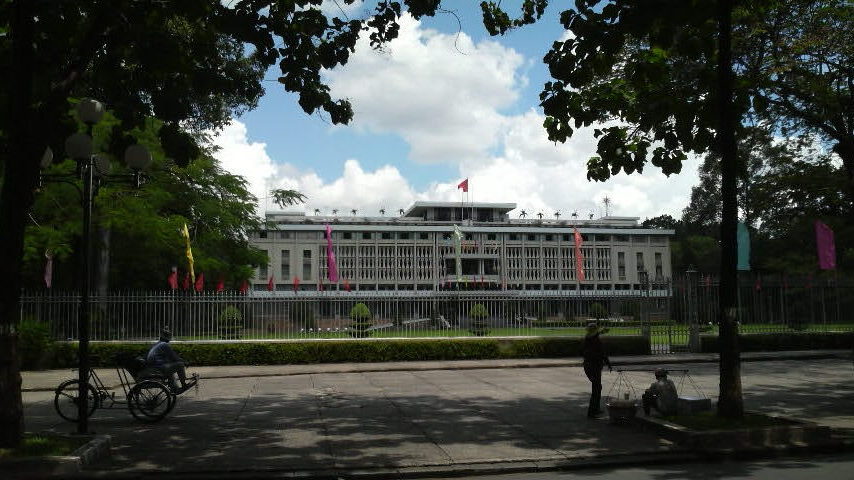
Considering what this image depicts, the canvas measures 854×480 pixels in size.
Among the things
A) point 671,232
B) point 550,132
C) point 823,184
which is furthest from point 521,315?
point 671,232

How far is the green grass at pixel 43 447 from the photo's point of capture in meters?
7.88

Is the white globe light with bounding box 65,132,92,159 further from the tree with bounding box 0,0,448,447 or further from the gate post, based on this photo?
the gate post

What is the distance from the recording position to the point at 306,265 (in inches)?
4072

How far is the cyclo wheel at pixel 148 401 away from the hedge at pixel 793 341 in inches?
823

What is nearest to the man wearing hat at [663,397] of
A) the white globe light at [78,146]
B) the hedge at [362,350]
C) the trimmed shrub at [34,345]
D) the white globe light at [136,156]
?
the white globe light at [136,156]

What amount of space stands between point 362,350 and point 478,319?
4722 mm

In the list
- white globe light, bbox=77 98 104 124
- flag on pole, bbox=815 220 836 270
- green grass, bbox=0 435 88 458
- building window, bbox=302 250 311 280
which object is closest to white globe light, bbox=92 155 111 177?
white globe light, bbox=77 98 104 124

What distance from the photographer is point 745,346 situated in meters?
26.6

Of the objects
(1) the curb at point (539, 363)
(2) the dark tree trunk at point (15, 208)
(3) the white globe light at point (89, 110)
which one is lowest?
(1) the curb at point (539, 363)

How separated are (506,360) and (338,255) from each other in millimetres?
78815

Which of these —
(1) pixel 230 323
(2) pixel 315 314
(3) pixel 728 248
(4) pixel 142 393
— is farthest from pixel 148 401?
(2) pixel 315 314

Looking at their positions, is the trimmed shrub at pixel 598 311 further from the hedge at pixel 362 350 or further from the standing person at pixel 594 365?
the standing person at pixel 594 365

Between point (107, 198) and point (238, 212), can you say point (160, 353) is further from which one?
point (238, 212)

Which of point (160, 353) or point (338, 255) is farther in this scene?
point (338, 255)
